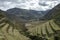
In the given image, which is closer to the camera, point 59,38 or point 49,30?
point 59,38

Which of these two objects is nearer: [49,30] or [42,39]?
[42,39]

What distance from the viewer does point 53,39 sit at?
99.9 meters

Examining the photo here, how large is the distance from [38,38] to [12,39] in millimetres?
29987

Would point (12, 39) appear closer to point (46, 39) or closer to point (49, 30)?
point (46, 39)

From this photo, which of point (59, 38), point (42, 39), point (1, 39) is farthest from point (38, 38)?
point (1, 39)

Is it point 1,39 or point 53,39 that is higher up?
point 1,39

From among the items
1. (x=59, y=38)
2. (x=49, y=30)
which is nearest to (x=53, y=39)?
(x=59, y=38)

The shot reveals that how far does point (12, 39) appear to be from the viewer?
82.7 metres

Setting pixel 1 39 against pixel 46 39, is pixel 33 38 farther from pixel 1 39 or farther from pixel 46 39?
pixel 1 39

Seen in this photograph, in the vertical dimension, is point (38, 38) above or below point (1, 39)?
below

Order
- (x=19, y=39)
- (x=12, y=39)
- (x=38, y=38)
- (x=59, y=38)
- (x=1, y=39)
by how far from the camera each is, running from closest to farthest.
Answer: (x=1, y=39)
(x=12, y=39)
(x=19, y=39)
(x=59, y=38)
(x=38, y=38)

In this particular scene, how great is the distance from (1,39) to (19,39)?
19.7 metres

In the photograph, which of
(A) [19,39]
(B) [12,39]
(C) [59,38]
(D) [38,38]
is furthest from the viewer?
(D) [38,38]

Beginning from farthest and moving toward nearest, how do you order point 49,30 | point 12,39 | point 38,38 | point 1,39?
point 49,30 → point 38,38 → point 12,39 → point 1,39
